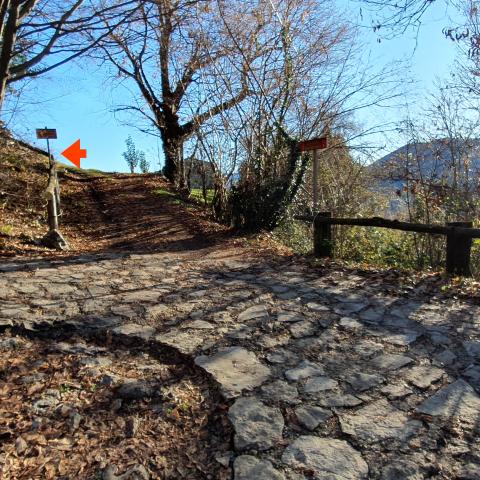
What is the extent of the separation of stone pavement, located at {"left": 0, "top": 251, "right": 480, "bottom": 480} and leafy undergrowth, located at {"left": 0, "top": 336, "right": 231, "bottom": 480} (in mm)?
192

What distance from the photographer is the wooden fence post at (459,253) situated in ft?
17.9

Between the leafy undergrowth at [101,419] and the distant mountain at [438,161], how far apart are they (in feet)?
26.7

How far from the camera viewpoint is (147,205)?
12555mm

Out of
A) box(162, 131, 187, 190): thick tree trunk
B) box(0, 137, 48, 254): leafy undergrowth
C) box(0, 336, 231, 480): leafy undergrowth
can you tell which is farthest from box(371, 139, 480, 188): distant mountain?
box(0, 336, 231, 480): leafy undergrowth

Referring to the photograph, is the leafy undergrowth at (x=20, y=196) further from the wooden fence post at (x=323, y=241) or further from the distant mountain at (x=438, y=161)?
the distant mountain at (x=438, y=161)

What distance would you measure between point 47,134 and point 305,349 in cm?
863

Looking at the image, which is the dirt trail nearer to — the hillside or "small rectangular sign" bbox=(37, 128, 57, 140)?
the hillside

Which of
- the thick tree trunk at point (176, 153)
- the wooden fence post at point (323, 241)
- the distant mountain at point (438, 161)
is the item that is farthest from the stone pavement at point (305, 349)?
the thick tree trunk at point (176, 153)

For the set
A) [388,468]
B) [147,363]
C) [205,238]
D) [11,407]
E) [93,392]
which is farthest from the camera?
[205,238]

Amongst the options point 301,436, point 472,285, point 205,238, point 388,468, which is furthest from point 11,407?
point 205,238

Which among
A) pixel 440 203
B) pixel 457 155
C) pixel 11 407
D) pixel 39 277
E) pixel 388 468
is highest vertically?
pixel 457 155

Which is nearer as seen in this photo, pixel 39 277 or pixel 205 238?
pixel 39 277

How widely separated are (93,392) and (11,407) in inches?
18.4

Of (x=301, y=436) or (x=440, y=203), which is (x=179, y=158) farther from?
(x=301, y=436)
